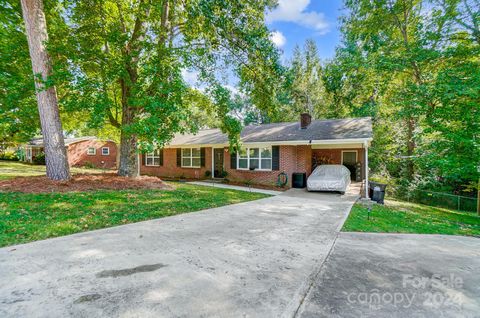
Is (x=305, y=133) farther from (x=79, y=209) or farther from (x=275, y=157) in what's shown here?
(x=79, y=209)

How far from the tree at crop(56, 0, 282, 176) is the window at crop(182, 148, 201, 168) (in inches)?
218

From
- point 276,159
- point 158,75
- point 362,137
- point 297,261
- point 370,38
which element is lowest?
point 297,261

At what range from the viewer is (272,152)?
43.2ft

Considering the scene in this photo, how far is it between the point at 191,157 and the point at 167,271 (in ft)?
46.5

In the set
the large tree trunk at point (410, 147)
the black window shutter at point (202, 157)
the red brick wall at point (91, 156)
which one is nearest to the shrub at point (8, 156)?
the red brick wall at point (91, 156)

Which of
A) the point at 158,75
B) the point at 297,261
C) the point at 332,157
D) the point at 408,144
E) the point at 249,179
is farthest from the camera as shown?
the point at 408,144

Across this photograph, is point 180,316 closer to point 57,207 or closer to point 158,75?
point 57,207

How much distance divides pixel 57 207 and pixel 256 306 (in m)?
6.18

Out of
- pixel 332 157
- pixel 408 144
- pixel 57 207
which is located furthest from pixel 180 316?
pixel 408 144

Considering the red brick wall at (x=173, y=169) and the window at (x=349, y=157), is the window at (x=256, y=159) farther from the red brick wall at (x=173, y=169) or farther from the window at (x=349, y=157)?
the window at (x=349, y=157)

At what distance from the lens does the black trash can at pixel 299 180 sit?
1231cm

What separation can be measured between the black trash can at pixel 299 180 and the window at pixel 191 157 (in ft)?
23.3

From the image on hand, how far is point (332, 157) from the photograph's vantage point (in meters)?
15.6

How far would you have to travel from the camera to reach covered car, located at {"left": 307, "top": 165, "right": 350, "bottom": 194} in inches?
416
